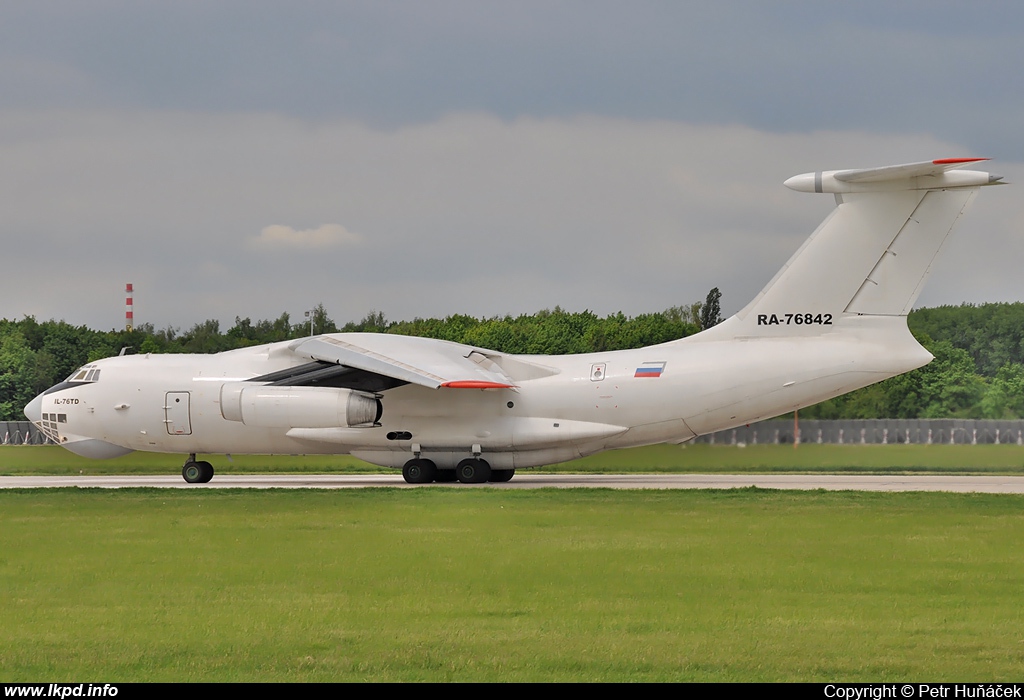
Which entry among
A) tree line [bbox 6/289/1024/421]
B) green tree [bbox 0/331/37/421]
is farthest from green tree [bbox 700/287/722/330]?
green tree [bbox 0/331/37/421]

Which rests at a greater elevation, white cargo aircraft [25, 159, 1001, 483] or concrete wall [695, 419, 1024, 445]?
white cargo aircraft [25, 159, 1001, 483]

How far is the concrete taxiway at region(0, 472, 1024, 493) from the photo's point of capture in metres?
21.7

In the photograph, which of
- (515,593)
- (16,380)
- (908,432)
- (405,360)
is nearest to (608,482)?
(405,360)

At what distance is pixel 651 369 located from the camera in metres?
22.4

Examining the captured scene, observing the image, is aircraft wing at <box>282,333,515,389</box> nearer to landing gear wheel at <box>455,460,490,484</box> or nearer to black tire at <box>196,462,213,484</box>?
landing gear wheel at <box>455,460,490,484</box>

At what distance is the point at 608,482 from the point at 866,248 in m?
7.14

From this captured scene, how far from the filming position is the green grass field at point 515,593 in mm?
7078

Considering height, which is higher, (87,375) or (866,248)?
(866,248)

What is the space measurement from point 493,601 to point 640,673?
8.39 feet

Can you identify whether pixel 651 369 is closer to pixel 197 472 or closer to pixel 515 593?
pixel 197 472

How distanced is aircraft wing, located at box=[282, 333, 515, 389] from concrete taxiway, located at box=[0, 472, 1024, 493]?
7.27 feet

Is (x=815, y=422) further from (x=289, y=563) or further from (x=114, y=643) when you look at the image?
(x=114, y=643)

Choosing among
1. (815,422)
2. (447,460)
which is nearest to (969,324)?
(815,422)

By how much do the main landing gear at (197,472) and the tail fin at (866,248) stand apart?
40.0ft
